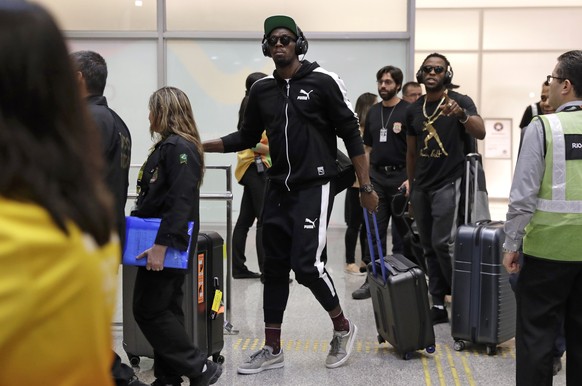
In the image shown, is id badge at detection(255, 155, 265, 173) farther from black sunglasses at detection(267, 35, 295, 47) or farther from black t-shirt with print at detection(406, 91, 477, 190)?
black sunglasses at detection(267, 35, 295, 47)

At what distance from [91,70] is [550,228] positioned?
2.16 meters

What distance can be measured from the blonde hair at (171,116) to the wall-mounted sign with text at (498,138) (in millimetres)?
10082

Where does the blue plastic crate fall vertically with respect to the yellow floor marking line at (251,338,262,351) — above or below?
above

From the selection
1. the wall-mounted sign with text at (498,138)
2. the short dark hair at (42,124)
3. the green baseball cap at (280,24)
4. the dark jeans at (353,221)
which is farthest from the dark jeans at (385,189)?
the wall-mounted sign with text at (498,138)

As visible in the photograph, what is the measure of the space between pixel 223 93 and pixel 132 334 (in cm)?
655

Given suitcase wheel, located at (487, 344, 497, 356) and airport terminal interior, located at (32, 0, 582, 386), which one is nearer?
airport terminal interior, located at (32, 0, 582, 386)

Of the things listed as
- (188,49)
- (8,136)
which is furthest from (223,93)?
(8,136)

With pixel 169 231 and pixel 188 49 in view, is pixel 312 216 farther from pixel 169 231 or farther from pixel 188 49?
pixel 188 49

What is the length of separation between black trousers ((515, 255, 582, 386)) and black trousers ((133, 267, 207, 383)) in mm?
1613

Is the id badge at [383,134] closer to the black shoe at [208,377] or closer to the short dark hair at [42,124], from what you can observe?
the black shoe at [208,377]

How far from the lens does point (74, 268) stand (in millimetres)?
1026

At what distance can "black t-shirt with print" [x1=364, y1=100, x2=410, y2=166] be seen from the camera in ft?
21.7

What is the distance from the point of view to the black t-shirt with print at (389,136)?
6.60m

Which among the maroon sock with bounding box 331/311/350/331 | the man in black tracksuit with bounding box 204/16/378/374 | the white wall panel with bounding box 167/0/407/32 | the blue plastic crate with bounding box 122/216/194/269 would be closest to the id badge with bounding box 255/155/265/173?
the man in black tracksuit with bounding box 204/16/378/374
